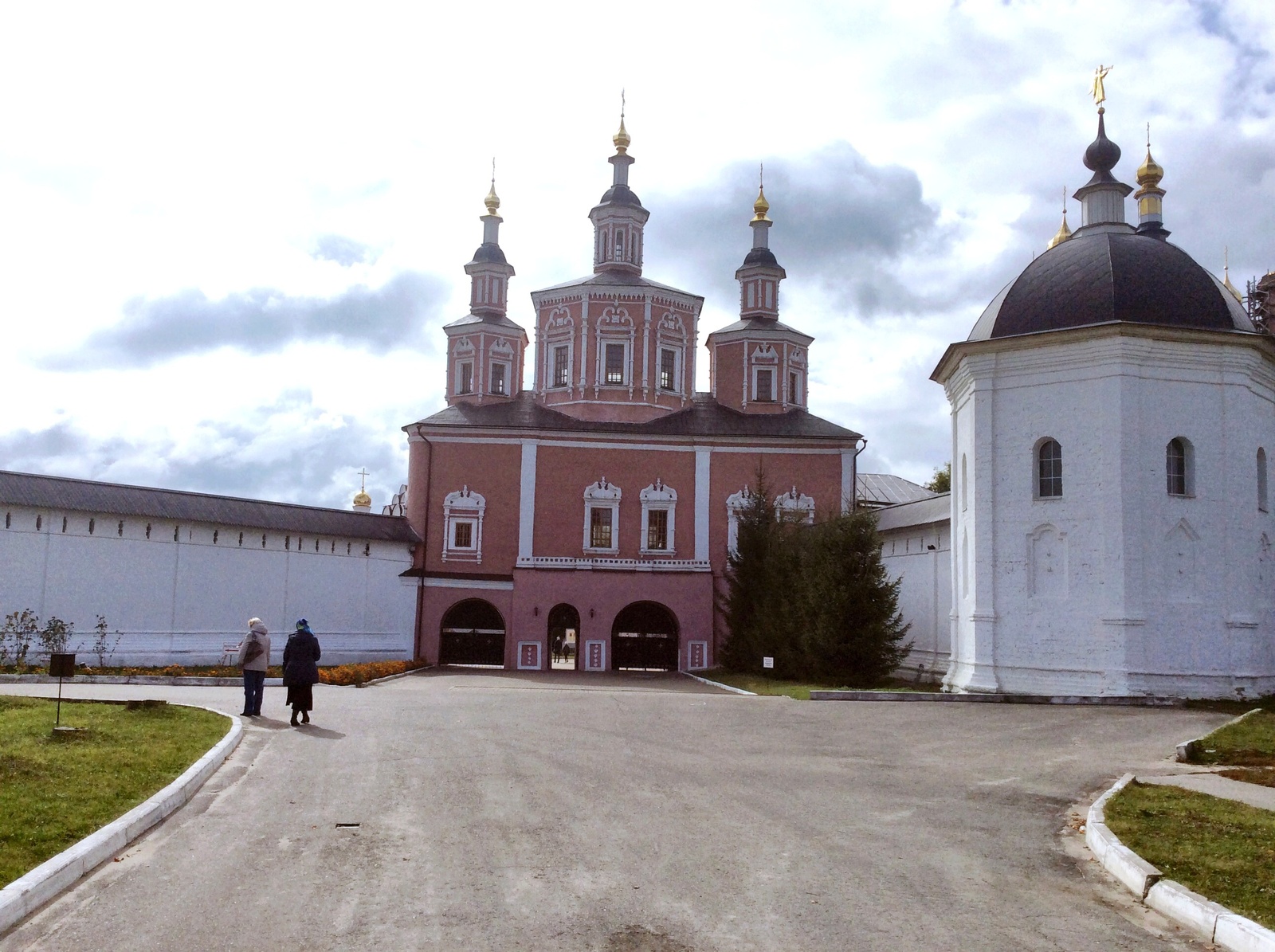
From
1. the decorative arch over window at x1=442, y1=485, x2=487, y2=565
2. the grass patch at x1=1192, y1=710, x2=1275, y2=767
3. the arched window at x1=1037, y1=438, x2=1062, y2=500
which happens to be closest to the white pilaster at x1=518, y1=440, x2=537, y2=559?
the decorative arch over window at x1=442, y1=485, x2=487, y2=565

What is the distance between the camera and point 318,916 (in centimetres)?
552

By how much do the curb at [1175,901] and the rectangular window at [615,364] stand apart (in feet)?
94.0

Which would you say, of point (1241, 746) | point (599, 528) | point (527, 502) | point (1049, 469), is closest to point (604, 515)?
point (599, 528)

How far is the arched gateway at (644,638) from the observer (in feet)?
108

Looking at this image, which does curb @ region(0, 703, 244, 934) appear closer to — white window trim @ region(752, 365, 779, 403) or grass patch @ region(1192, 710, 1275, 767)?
grass patch @ region(1192, 710, 1275, 767)

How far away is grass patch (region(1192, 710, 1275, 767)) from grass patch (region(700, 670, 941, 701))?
6.80 metres

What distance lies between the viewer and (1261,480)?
21.3 metres

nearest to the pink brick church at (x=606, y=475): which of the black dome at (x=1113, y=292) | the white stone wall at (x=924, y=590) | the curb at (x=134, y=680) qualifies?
the white stone wall at (x=924, y=590)

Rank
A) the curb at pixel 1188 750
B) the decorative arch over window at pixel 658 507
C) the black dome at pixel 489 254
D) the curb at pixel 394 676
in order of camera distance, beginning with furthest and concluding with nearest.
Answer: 1. the black dome at pixel 489 254
2. the decorative arch over window at pixel 658 507
3. the curb at pixel 394 676
4. the curb at pixel 1188 750

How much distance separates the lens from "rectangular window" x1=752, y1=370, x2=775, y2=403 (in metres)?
36.8

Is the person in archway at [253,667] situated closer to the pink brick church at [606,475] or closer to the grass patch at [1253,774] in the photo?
the grass patch at [1253,774]

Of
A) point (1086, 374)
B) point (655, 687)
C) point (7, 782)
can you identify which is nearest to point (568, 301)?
point (655, 687)

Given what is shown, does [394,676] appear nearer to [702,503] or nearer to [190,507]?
[190,507]

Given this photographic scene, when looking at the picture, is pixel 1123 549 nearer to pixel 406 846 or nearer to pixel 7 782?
pixel 406 846
